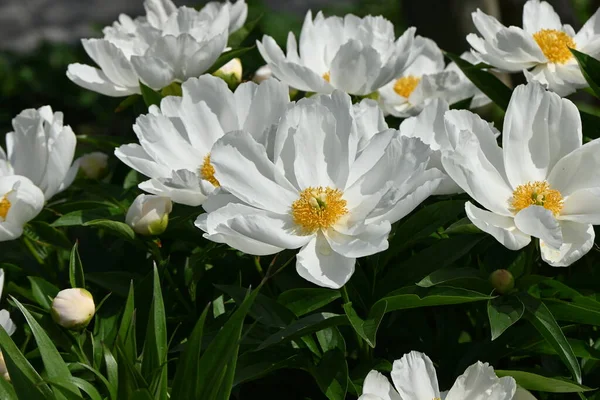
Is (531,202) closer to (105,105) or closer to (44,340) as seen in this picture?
(44,340)

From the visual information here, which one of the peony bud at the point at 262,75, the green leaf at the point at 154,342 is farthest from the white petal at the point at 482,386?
the peony bud at the point at 262,75

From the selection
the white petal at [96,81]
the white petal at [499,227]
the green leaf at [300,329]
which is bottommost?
the green leaf at [300,329]

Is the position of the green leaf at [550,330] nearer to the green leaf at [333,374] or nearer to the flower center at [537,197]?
the flower center at [537,197]

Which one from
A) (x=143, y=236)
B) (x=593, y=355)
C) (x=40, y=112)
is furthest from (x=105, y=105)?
(x=593, y=355)

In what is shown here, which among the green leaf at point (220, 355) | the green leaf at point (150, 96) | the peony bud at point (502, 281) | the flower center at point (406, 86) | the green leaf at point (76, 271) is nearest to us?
the green leaf at point (220, 355)

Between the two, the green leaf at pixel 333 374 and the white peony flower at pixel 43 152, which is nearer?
the green leaf at pixel 333 374

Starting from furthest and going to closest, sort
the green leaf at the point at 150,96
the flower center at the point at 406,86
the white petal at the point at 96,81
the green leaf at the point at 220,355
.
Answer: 1. the flower center at the point at 406,86
2. the white petal at the point at 96,81
3. the green leaf at the point at 150,96
4. the green leaf at the point at 220,355

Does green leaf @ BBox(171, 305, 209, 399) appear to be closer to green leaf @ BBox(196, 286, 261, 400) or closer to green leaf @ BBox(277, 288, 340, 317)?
green leaf @ BBox(196, 286, 261, 400)
